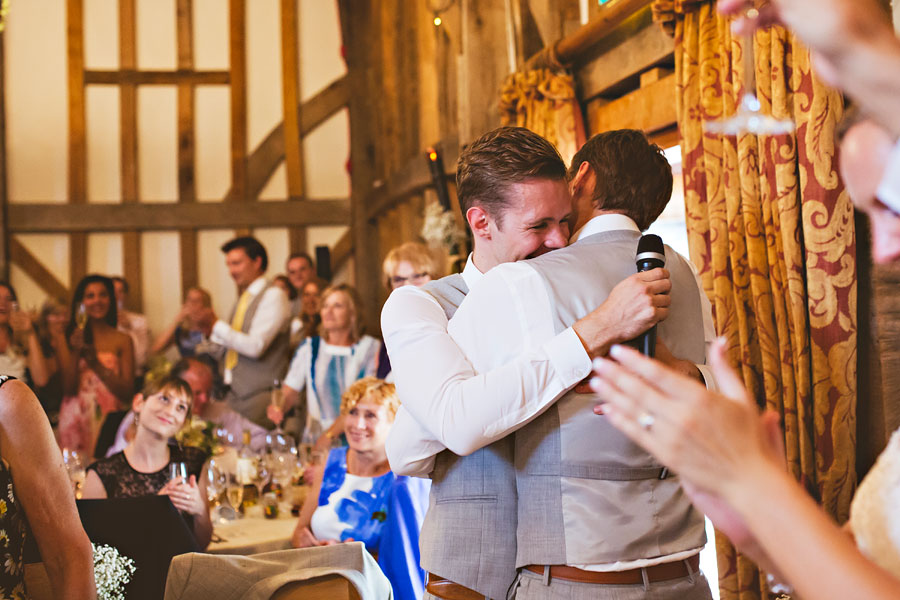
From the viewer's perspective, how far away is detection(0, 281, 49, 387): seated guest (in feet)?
17.0

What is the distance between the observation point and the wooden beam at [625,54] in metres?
3.24

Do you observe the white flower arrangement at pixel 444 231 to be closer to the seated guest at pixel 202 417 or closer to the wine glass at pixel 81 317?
the seated guest at pixel 202 417

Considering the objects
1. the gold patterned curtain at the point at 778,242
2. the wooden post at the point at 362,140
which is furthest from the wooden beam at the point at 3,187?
the gold patterned curtain at the point at 778,242

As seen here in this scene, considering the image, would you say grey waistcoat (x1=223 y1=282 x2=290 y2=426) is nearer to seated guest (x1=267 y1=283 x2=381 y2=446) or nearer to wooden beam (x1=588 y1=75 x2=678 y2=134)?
seated guest (x1=267 y1=283 x2=381 y2=446)

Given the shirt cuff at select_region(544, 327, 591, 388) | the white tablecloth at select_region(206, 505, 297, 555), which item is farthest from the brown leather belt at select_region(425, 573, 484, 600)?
the white tablecloth at select_region(206, 505, 297, 555)

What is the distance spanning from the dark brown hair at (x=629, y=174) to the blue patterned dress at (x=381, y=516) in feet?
4.49

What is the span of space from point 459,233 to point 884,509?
14.9 feet

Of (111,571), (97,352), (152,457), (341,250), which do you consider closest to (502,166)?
(111,571)

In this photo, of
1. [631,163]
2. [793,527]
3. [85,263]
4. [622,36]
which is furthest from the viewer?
[85,263]

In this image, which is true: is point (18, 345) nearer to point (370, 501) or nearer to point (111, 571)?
point (370, 501)

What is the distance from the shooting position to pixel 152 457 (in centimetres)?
307

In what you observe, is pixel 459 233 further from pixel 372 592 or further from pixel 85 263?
pixel 85 263

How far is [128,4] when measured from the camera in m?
8.58

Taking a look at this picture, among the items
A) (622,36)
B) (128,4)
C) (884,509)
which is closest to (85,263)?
(128,4)
